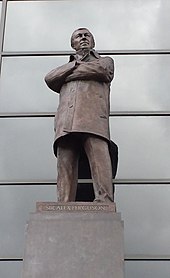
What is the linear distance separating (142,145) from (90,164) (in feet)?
14.8

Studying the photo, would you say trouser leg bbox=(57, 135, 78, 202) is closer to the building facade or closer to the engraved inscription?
the engraved inscription

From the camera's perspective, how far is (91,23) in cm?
1747

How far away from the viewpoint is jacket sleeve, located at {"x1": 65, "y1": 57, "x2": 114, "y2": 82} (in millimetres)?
11633

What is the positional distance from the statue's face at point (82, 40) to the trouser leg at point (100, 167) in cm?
182

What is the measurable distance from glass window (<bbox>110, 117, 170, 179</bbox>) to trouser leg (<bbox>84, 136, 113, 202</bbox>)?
400 cm

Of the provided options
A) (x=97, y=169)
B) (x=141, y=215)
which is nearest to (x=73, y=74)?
(x=97, y=169)

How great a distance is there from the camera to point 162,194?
14812 millimetres

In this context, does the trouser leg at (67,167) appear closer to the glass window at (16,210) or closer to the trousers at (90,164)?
the trousers at (90,164)

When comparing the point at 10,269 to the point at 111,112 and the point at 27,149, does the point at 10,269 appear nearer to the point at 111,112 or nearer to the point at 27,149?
the point at 27,149

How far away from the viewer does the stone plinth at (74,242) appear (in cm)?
984

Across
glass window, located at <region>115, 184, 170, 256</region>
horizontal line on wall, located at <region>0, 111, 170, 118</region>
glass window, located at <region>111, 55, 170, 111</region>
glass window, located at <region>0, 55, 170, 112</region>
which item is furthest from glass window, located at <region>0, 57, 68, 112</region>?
glass window, located at <region>115, 184, 170, 256</region>

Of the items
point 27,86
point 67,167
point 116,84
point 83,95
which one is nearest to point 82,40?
point 83,95

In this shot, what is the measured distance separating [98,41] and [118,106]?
Result: 1.91 m

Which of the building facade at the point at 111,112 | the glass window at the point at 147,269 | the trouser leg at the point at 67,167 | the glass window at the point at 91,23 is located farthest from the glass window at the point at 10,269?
the glass window at the point at 91,23
